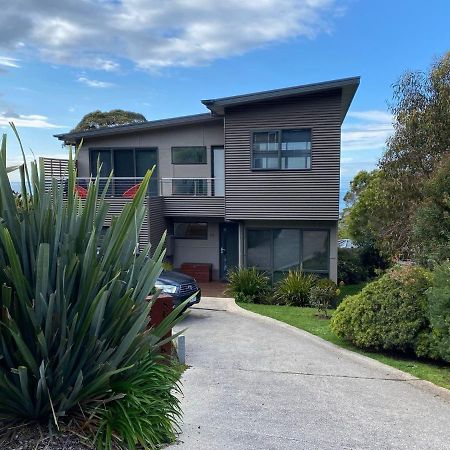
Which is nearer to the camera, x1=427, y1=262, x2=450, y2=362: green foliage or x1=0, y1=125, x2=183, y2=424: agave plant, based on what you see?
x1=0, y1=125, x2=183, y2=424: agave plant

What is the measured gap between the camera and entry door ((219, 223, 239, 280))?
19.1 metres

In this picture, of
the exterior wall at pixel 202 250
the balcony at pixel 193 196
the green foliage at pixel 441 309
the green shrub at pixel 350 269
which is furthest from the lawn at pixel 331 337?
the green shrub at pixel 350 269

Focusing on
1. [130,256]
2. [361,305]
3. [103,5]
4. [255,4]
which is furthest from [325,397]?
[255,4]

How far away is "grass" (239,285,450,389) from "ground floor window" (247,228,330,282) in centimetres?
252

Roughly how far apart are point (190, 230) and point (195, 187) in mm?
2227

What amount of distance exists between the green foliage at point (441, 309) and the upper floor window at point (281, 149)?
819 cm

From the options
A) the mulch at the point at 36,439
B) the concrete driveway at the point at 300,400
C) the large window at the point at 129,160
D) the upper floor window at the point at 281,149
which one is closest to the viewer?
the mulch at the point at 36,439

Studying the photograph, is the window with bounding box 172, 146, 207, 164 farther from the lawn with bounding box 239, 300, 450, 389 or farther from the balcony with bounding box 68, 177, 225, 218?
the lawn with bounding box 239, 300, 450, 389

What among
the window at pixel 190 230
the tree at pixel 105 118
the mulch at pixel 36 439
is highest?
the tree at pixel 105 118

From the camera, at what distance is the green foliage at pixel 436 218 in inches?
428

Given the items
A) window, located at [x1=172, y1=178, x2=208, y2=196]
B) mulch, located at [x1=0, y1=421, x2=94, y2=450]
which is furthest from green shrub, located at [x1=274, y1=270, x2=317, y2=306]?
mulch, located at [x1=0, y1=421, x2=94, y2=450]

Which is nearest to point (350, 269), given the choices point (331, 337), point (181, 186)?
point (181, 186)

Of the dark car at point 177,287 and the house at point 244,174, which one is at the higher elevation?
the house at point 244,174

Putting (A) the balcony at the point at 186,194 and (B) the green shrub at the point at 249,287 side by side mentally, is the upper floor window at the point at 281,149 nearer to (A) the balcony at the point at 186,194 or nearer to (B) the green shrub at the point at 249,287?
(A) the balcony at the point at 186,194
